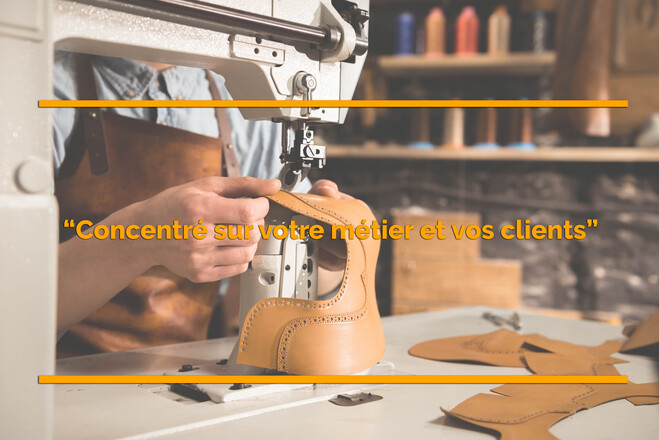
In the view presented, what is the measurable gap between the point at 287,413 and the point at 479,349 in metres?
0.43

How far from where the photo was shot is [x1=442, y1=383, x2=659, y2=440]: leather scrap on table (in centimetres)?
65

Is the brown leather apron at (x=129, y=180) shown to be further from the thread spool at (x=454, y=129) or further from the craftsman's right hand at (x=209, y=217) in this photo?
the thread spool at (x=454, y=129)

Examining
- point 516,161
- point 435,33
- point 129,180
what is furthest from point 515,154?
point 129,180

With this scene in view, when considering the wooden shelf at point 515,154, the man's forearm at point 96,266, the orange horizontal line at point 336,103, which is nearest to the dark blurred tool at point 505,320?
the orange horizontal line at point 336,103

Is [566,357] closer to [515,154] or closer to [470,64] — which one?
[515,154]

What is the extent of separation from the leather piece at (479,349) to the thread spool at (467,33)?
73.2 inches

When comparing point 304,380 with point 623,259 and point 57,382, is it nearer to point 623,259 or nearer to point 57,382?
point 57,382

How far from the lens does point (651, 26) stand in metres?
2.59

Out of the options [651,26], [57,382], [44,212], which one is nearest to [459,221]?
[651,26]

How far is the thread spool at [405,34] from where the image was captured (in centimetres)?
269

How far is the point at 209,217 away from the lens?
2.30ft

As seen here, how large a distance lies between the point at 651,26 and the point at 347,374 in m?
2.53

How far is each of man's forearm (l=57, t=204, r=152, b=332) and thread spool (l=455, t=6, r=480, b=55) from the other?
2.17 metres

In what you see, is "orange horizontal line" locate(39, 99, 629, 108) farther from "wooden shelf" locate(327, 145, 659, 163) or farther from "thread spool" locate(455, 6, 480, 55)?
"thread spool" locate(455, 6, 480, 55)
